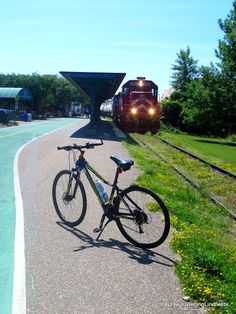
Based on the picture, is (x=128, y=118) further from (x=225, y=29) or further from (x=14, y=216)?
(x=14, y=216)

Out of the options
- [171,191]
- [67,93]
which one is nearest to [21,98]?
[67,93]

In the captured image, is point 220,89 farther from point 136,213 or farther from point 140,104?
point 136,213

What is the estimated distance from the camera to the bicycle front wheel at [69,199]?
695cm

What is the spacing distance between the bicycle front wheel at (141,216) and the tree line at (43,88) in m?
74.9

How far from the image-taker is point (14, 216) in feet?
24.3

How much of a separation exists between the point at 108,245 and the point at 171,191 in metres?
4.14

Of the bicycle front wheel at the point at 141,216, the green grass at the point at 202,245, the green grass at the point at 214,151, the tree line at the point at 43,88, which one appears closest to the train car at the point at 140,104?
the green grass at the point at 214,151

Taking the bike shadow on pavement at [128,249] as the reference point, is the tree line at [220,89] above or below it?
above

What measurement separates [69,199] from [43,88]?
7500 centimetres

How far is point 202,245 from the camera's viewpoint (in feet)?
19.5

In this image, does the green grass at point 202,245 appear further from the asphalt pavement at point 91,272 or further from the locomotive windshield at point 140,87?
the locomotive windshield at point 140,87

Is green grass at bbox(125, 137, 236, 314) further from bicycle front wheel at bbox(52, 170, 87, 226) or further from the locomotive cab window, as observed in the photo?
the locomotive cab window

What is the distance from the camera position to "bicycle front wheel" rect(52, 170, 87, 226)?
695 cm

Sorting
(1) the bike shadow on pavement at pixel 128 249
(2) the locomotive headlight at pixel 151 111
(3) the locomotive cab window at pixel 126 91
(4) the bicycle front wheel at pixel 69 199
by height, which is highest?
(3) the locomotive cab window at pixel 126 91
